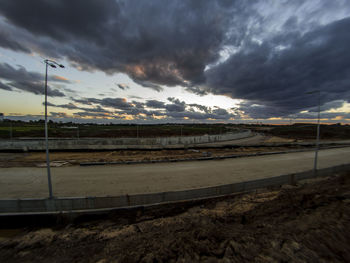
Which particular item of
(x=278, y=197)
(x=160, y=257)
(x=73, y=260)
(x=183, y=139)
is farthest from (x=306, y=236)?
(x=183, y=139)

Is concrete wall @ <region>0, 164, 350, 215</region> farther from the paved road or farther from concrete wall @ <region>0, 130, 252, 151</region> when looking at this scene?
concrete wall @ <region>0, 130, 252, 151</region>

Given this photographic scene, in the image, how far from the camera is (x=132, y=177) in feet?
36.4

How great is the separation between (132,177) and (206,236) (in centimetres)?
750

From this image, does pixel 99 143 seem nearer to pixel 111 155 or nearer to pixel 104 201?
pixel 111 155

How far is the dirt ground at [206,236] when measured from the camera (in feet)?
15.3

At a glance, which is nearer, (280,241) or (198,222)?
(280,241)

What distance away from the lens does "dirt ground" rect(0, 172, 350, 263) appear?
183 inches

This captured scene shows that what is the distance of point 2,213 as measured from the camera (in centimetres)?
666

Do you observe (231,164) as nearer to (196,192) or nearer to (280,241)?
(196,192)

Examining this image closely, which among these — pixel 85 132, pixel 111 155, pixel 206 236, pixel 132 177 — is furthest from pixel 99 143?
pixel 85 132

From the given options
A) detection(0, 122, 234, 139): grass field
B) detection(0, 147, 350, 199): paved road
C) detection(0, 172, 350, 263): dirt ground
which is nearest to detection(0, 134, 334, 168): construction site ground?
detection(0, 147, 350, 199): paved road

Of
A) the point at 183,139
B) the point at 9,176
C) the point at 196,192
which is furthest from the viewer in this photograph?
the point at 183,139

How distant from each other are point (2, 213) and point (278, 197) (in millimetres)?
15620

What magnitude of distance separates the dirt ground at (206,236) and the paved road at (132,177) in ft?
8.28
